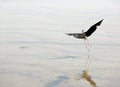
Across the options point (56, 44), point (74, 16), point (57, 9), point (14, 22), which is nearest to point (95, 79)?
point (56, 44)

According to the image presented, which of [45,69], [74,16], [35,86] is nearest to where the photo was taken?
[35,86]

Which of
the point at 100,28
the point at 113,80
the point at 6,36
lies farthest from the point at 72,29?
the point at 113,80

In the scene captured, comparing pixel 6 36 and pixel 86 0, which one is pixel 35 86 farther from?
pixel 86 0

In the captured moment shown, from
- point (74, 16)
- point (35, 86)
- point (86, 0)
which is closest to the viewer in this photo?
point (35, 86)

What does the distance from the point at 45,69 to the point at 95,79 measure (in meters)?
0.98

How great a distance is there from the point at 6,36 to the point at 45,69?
2.78 metres

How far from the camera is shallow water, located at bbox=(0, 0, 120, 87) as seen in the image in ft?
18.0

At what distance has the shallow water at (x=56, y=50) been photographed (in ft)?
18.0

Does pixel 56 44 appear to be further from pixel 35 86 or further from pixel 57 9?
pixel 57 9

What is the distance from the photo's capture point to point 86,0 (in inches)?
630

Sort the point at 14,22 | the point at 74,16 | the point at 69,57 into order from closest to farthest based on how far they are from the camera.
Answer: the point at 69,57, the point at 14,22, the point at 74,16

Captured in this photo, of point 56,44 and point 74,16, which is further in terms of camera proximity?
point 74,16

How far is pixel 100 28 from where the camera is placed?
9688 millimetres

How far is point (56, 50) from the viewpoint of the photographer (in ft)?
23.9
